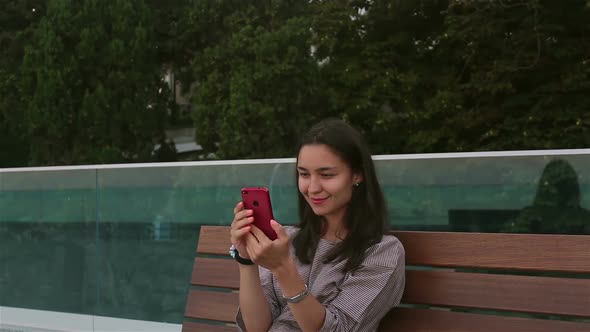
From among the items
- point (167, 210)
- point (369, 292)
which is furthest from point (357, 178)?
point (167, 210)

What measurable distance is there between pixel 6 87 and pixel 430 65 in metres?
11.0

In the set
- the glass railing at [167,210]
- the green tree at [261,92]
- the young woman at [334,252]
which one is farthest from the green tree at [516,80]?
the young woman at [334,252]

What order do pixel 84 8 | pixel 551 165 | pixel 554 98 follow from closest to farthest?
pixel 551 165 < pixel 554 98 < pixel 84 8

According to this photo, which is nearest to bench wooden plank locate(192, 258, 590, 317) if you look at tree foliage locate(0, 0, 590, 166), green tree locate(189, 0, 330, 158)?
tree foliage locate(0, 0, 590, 166)

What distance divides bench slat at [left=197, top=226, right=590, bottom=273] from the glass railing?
1186 mm

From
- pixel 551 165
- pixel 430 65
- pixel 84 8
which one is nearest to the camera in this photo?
pixel 551 165

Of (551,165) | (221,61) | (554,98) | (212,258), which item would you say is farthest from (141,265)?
(221,61)

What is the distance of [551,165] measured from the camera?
3.25 metres

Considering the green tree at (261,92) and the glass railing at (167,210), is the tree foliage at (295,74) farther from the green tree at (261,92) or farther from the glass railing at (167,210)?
the glass railing at (167,210)

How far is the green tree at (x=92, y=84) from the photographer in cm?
1978

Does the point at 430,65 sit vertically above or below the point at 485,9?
below

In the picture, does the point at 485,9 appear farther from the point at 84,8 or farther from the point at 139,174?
the point at 139,174

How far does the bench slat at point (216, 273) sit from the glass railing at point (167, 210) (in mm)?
994

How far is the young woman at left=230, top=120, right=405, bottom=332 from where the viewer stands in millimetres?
2043
